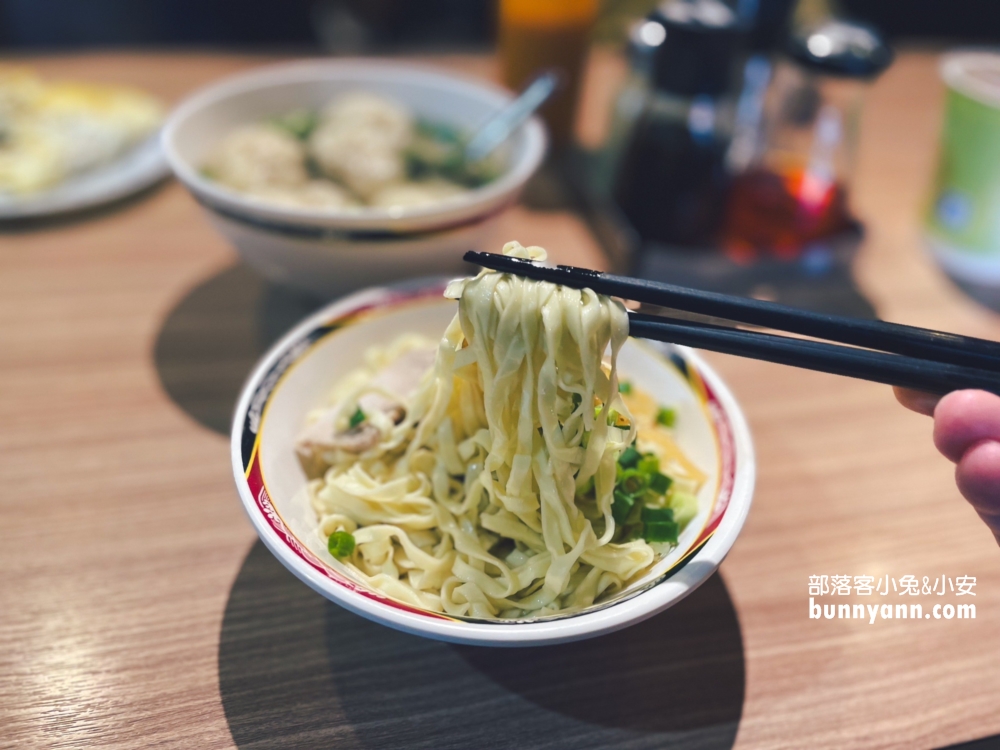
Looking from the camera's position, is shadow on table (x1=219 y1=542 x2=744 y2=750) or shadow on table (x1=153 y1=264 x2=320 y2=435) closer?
shadow on table (x1=219 y1=542 x2=744 y2=750)

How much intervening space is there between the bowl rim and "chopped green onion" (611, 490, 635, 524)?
2.25 feet

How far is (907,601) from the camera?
1.22 metres

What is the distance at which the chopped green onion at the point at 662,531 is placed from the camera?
104cm

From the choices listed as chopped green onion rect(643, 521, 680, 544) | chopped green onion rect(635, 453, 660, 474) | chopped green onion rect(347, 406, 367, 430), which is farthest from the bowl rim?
chopped green onion rect(643, 521, 680, 544)

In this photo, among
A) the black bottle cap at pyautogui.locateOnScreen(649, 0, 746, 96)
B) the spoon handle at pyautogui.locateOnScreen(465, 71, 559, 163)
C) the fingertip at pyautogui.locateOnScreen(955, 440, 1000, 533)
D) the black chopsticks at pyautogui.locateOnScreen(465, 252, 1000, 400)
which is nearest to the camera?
the fingertip at pyautogui.locateOnScreen(955, 440, 1000, 533)

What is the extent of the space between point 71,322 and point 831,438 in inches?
66.8

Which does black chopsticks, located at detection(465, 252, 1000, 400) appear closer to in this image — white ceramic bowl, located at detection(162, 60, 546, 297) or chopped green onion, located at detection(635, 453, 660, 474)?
chopped green onion, located at detection(635, 453, 660, 474)

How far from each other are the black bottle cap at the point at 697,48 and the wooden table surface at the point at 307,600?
67 cm

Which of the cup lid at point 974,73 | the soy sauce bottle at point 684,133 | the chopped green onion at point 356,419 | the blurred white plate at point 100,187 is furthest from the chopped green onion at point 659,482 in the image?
the blurred white plate at point 100,187

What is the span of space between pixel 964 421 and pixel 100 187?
210 cm

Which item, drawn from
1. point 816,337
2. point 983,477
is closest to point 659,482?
point 816,337

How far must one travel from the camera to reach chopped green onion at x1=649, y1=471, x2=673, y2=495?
3.67ft

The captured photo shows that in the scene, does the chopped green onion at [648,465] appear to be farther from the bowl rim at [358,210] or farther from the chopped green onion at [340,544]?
the bowl rim at [358,210]

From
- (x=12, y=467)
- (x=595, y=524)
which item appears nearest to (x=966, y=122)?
(x=595, y=524)
